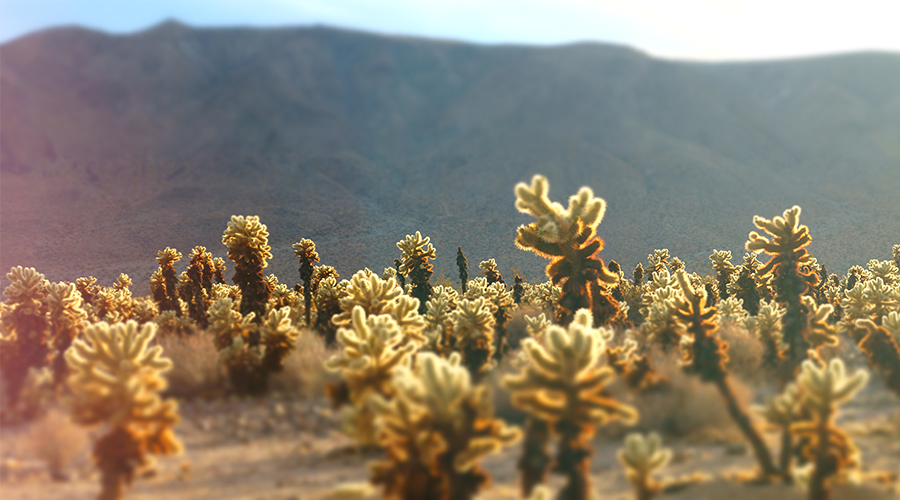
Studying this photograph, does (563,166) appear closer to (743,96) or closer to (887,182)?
(887,182)

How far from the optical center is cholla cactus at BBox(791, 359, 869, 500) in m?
6.28

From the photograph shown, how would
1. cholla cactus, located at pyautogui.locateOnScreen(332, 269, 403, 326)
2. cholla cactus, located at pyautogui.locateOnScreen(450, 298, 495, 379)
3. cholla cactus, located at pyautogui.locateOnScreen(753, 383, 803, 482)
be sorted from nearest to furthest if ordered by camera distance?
cholla cactus, located at pyautogui.locateOnScreen(753, 383, 803, 482)
cholla cactus, located at pyautogui.locateOnScreen(450, 298, 495, 379)
cholla cactus, located at pyautogui.locateOnScreen(332, 269, 403, 326)

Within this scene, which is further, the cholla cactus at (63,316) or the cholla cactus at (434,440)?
the cholla cactus at (63,316)

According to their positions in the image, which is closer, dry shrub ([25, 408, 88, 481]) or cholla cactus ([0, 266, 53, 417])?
dry shrub ([25, 408, 88, 481])

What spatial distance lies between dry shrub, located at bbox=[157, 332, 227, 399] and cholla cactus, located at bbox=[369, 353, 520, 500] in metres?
5.34

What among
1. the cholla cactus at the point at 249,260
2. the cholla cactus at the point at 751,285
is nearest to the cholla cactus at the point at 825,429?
the cholla cactus at the point at 249,260

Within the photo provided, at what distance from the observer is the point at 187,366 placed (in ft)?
34.7

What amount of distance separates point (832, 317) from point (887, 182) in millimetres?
61810

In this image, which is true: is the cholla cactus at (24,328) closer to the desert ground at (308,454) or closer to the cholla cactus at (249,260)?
the desert ground at (308,454)

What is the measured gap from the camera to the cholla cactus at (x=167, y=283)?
21781 millimetres

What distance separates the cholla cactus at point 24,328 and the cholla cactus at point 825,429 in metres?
11.6

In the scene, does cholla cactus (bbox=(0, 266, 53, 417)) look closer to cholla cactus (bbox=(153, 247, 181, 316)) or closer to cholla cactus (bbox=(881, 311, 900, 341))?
cholla cactus (bbox=(153, 247, 181, 316))

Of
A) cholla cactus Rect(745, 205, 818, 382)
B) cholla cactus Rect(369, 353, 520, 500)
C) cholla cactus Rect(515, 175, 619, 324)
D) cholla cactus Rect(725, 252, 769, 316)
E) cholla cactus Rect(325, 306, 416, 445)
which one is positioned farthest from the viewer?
cholla cactus Rect(725, 252, 769, 316)

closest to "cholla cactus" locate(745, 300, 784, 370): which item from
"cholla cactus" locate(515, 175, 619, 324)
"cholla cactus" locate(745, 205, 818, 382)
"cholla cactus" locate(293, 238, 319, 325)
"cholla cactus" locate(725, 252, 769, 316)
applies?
"cholla cactus" locate(745, 205, 818, 382)
